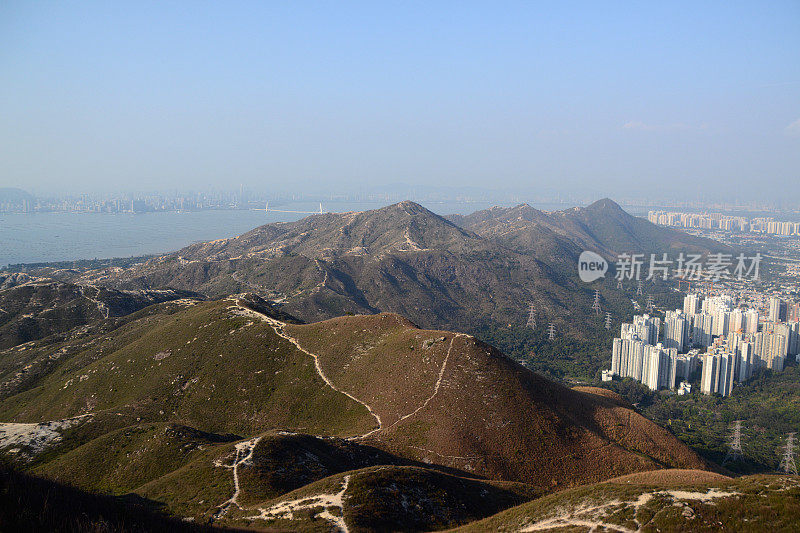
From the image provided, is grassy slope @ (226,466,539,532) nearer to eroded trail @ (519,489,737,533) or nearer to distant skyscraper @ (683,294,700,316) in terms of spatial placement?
eroded trail @ (519,489,737,533)

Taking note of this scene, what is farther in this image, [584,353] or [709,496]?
[584,353]

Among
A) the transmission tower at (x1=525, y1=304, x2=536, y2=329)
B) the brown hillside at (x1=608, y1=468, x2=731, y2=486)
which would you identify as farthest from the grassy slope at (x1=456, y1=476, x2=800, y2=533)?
the transmission tower at (x1=525, y1=304, x2=536, y2=329)

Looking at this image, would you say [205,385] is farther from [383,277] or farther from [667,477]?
[383,277]

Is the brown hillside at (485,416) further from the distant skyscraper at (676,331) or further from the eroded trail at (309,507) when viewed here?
the distant skyscraper at (676,331)

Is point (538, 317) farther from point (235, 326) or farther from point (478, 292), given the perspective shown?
point (235, 326)

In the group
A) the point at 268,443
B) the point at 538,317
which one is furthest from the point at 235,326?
the point at 538,317
